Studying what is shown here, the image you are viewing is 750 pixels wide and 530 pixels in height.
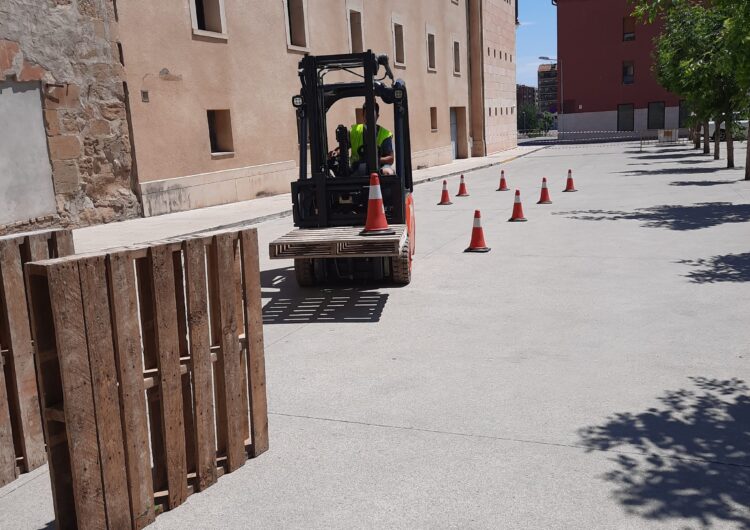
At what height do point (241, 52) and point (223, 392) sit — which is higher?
point (241, 52)

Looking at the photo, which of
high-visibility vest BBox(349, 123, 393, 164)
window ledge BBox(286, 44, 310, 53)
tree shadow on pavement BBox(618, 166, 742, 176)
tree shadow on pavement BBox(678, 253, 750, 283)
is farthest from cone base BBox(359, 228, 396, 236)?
→ tree shadow on pavement BBox(618, 166, 742, 176)

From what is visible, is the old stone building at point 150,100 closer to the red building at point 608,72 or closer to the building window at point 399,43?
the building window at point 399,43

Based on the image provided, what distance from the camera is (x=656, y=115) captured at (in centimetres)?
5750

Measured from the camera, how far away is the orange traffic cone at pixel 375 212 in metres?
7.61

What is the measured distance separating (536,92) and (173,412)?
157m

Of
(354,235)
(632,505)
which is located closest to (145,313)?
(632,505)

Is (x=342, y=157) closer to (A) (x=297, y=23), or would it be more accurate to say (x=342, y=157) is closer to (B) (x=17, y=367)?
(B) (x=17, y=367)

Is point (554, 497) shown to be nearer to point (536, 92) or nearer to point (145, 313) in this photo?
point (145, 313)

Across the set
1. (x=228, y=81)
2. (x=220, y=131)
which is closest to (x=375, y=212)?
(x=228, y=81)

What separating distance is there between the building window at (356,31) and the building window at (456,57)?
41.4ft

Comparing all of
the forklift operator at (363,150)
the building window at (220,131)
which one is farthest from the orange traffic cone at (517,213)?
the building window at (220,131)

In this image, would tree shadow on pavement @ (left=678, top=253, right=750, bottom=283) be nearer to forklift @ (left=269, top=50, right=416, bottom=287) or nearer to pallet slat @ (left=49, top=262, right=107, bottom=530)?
forklift @ (left=269, top=50, right=416, bottom=287)

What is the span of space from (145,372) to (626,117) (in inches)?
2400

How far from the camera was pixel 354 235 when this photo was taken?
7.47 m
